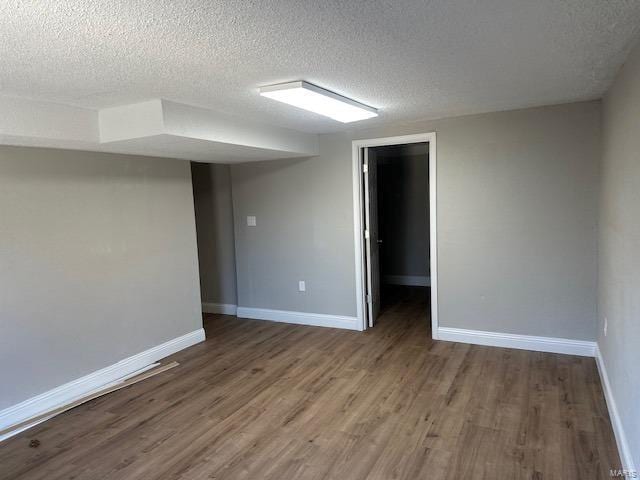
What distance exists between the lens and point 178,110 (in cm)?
291

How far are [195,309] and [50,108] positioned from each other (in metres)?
2.48

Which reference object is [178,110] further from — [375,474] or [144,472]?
[375,474]

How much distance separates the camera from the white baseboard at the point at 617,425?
219 centimetres

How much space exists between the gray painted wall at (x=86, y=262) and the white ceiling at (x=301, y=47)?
778 millimetres

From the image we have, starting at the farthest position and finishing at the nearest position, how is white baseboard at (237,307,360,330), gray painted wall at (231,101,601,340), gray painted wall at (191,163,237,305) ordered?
1. gray painted wall at (191,163,237,305)
2. white baseboard at (237,307,360,330)
3. gray painted wall at (231,101,601,340)

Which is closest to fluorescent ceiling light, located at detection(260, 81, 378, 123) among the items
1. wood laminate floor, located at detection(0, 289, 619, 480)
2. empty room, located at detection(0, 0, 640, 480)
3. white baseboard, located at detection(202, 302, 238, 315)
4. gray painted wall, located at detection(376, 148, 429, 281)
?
empty room, located at detection(0, 0, 640, 480)

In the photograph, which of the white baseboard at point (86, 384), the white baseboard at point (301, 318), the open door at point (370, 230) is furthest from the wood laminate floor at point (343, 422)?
the open door at point (370, 230)

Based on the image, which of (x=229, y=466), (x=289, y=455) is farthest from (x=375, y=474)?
(x=229, y=466)

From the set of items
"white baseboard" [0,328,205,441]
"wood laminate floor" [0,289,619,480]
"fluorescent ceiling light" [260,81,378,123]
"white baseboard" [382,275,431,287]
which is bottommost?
"wood laminate floor" [0,289,619,480]

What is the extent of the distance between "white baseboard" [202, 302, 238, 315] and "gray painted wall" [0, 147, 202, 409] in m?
1.16

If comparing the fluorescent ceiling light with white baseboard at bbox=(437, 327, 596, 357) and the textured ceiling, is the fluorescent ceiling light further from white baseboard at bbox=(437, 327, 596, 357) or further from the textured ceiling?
white baseboard at bbox=(437, 327, 596, 357)

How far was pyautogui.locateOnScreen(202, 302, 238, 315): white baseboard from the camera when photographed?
5.73 m

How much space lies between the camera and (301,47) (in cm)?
197

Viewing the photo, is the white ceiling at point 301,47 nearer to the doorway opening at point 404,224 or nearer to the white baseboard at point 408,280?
the doorway opening at point 404,224
